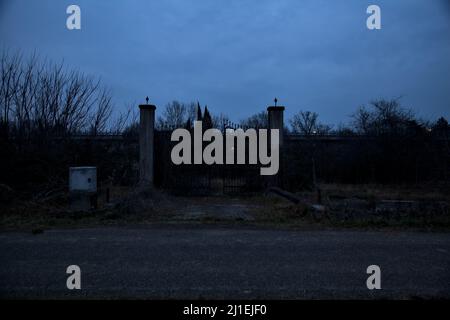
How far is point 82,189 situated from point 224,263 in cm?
599

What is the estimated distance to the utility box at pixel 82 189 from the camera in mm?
8297

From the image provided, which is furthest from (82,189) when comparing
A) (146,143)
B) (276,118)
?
(276,118)

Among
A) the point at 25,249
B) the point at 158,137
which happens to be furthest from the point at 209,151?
the point at 25,249

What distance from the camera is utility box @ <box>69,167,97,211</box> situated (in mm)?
8297

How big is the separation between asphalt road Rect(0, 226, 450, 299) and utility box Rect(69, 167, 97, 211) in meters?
2.25

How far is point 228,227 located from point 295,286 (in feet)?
11.1

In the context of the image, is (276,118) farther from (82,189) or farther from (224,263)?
(224,263)

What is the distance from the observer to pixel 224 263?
164 inches

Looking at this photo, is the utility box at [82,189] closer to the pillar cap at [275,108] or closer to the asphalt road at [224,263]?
the asphalt road at [224,263]
